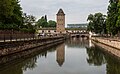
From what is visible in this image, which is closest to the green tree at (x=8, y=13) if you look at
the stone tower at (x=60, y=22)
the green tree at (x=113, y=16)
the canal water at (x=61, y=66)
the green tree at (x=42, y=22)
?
the canal water at (x=61, y=66)

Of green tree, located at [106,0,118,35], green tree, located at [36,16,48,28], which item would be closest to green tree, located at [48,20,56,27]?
green tree, located at [36,16,48,28]

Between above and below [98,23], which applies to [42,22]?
above

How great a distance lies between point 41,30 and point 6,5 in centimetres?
10913

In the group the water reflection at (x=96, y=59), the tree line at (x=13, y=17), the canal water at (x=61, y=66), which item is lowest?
the water reflection at (x=96, y=59)

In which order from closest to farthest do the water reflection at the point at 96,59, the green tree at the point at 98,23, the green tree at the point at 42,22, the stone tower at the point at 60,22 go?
the water reflection at the point at 96,59 → the green tree at the point at 98,23 → the stone tower at the point at 60,22 → the green tree at the point at 42,22

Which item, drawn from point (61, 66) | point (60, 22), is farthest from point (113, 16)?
point (60, 22)

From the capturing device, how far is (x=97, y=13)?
9950 centimetres

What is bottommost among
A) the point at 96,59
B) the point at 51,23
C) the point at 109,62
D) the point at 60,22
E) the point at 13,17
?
the point at 96,59

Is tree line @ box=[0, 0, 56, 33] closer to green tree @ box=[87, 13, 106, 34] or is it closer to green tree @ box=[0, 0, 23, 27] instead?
green tree @ box=[0, 0, 23, 27]

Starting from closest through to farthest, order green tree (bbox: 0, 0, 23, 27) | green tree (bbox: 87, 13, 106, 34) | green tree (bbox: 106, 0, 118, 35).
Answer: green tree (bbox: 0, 0, 23, 27) → green tree (bbox: 106, 0, 118, 35) → green tree (bbox: 87, 13, 106, 34)

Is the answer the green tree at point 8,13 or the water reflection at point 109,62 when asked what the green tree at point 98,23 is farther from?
the water reflection at point 109,62

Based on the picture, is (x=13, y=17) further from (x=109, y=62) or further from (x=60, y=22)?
(x=60, y=22)

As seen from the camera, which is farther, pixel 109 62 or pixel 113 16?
pixel 113 16

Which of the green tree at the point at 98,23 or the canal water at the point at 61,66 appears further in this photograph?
the green tree at the point at 98,23
